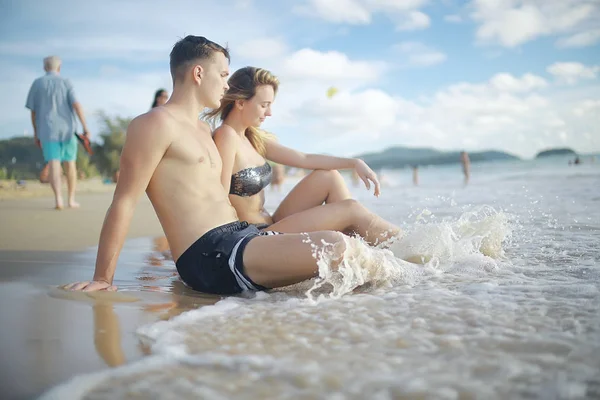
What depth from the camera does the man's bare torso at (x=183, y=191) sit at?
2834 millimetres

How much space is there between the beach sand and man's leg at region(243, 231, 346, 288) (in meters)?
0.35

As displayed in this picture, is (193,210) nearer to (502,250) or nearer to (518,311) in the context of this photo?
(518,311)

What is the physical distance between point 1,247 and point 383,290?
3.47 metres

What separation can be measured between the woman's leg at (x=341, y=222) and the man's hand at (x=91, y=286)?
4.09ft

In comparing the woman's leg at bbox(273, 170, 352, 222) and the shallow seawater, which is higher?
the woman's leg at bbox(273, 170, 352, 222)

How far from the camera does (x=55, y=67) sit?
26.2 ft

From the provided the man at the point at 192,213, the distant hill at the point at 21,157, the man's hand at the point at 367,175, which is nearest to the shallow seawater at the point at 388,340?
the man at the point at 192,213

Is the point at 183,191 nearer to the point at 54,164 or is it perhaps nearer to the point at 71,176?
the point at 54,164

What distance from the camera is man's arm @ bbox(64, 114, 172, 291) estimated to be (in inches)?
107

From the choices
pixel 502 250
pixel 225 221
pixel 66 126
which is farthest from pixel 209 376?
pixel 66 126

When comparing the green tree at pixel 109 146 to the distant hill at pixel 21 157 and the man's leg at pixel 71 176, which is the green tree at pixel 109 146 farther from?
the man's leg at pixel 71 176

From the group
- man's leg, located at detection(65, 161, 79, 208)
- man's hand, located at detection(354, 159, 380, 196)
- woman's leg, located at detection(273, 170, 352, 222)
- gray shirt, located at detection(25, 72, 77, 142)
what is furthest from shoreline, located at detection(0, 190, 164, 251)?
man's hand, located at detection(354, 159, 380, 196)

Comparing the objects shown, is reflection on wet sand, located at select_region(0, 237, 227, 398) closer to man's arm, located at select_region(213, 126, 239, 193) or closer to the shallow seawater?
the shallow seawater

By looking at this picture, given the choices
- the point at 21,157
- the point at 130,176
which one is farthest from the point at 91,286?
the point at 21,157
